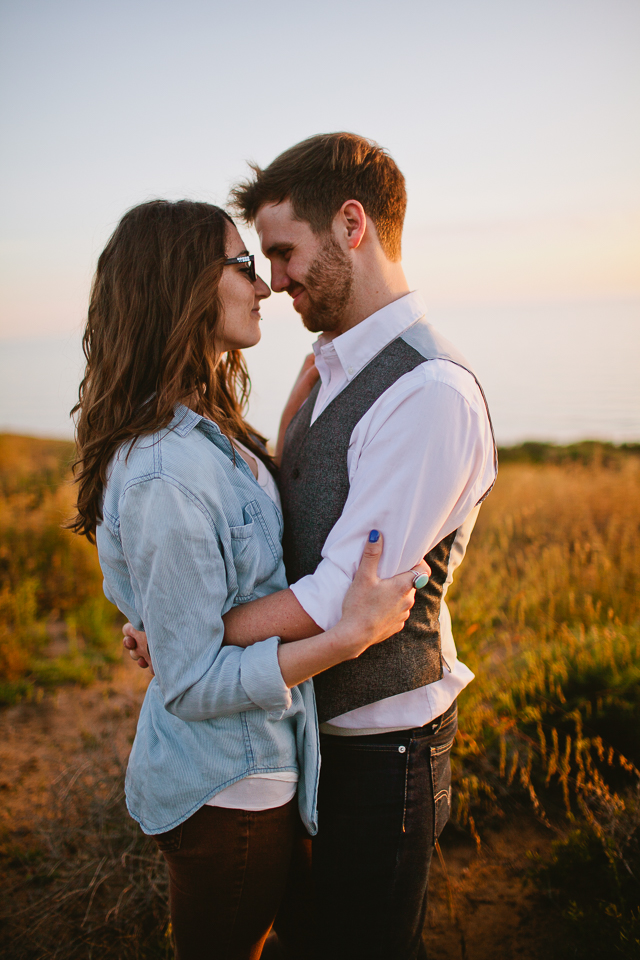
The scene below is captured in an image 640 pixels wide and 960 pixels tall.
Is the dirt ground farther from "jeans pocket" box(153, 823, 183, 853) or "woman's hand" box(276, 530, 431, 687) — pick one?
"woman's hand" box(276, 530, 431, 687)

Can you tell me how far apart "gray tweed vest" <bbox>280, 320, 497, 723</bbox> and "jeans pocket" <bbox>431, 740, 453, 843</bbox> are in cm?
21

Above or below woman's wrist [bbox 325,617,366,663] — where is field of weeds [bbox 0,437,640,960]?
below

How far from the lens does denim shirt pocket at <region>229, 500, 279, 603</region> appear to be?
141 cm

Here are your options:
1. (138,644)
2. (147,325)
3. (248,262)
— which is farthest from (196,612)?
(248,262)

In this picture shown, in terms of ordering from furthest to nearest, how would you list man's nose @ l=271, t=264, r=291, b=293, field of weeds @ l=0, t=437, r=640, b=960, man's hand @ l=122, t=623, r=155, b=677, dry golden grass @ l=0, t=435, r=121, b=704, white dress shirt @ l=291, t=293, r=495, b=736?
dry golden grass @ l=0, t=435, r=121, b=704 < field of weeds @ l=0, t=437, r=640, b=960 < man's nose @ l=271, t=264, r=291, b=293 < man's hand @ l=122, t=623, r=155, b=677 < white dress shirt @ l=291, t=293, r=495, b=736

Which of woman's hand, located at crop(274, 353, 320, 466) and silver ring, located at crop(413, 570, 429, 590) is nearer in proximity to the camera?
silver ring, located at crop(413, 570, 429, 590)

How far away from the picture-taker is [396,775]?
1.51 m

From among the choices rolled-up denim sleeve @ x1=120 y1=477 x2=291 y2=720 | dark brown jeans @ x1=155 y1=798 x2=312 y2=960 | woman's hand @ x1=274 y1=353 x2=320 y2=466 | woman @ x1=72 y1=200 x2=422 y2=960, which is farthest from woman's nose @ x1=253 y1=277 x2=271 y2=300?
dark brown jeans @ x1=155 y1=798 x2=312 y2=960

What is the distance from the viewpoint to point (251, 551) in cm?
143

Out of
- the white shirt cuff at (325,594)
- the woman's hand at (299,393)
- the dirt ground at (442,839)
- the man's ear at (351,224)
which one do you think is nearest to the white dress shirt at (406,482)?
the white shirt cuff at (325,594)

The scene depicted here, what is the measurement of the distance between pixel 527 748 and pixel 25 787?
100 inches

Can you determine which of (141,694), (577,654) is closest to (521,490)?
(577,654)

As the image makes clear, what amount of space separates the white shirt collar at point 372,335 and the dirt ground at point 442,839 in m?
1.89

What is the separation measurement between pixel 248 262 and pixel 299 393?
696 millimetres
